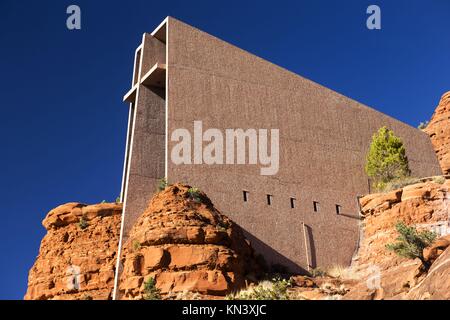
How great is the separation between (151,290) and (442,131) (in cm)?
2910

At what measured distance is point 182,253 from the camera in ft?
58.8

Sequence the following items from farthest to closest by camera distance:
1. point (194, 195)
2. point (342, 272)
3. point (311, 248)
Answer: point (311, 248) < point (342, 272) < point (194, 195)

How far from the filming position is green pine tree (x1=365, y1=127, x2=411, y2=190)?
2603 cm

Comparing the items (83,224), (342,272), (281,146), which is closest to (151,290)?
Result: (83,224)

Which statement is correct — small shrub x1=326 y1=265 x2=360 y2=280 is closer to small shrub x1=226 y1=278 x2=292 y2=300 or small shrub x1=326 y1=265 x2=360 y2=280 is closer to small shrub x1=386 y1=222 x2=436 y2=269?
small shrub x1=226 y1=278 x2=292 y2=300

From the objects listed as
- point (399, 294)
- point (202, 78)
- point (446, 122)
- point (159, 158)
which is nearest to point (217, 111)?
point (202, 78)

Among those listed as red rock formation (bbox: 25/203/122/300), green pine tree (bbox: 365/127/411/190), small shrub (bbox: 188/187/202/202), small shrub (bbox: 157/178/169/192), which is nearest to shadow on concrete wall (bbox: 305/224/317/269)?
green pine tree (bbox: 365/127/411/190)

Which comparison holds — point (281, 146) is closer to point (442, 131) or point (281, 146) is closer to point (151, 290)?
point (151, 290)

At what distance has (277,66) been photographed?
1011 inches

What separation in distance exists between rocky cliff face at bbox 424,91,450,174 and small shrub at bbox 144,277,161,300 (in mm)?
24092

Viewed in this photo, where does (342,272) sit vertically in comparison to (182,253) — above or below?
below

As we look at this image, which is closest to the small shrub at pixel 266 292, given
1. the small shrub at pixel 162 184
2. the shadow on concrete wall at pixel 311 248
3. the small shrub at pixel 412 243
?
the small shrub at pixel 412 243
